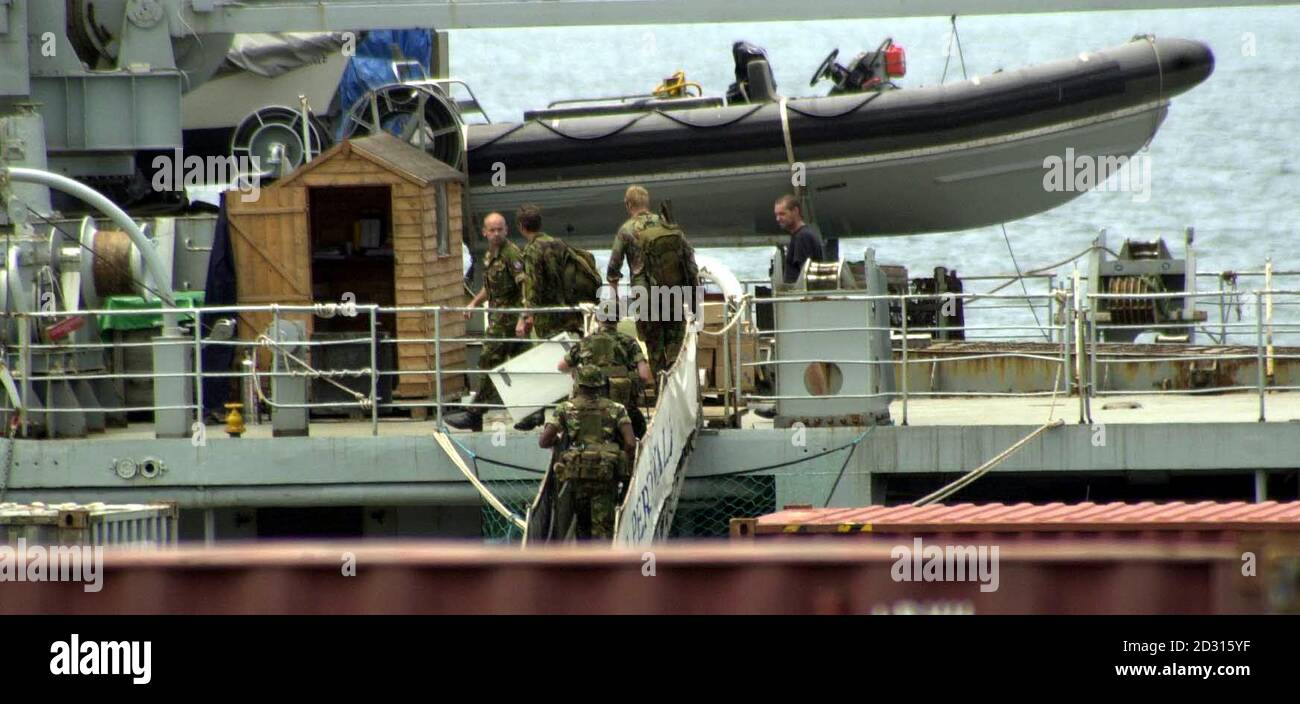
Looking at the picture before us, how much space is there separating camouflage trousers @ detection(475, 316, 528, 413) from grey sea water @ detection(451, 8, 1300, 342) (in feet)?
15.7

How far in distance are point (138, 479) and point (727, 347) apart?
10.8ft

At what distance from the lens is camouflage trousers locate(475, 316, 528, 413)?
451 inches

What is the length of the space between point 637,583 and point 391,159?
7.05 meters

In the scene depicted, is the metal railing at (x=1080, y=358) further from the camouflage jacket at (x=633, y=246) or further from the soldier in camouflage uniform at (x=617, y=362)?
the soldier in camouflage uniform at (x=617, y=362)

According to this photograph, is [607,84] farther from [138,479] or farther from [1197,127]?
[138,479]

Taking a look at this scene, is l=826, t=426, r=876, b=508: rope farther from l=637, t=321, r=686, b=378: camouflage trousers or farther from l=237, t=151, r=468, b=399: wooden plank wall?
l=237, t=151, r=468, b=399: wooden plank wall

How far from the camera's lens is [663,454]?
986cm

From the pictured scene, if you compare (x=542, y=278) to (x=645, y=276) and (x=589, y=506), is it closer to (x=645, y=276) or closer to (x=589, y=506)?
(x=645, y=276)

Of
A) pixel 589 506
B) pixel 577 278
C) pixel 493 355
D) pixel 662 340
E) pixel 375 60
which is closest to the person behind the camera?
pixel 589 506

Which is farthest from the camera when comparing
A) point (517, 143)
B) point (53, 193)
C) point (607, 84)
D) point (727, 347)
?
point (607, 84)

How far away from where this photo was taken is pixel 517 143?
609 inches

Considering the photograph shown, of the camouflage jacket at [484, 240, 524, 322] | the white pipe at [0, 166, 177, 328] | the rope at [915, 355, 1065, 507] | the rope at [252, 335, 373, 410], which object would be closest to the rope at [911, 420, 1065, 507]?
the rope at [915, 355, 1065, 507]

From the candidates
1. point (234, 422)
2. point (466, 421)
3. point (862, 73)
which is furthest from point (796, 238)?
point (862, 73)
